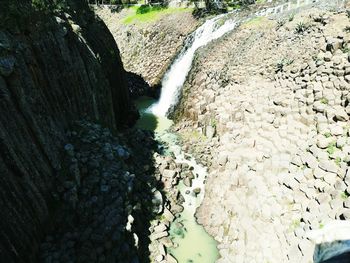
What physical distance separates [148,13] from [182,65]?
1933 centimetres

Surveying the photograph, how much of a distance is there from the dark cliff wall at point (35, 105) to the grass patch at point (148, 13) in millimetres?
25358

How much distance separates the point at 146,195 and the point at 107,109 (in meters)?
7.17

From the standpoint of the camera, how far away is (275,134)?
18812mm

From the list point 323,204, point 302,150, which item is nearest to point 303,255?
point 323,204

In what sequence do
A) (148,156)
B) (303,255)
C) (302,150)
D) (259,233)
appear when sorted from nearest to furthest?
(303,255) < (259,233) < (302,150) < (148,156)

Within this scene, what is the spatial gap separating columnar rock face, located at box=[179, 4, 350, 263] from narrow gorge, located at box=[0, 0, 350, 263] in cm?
7

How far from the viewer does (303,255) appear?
1273 centimetres

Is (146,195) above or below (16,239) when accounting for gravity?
below

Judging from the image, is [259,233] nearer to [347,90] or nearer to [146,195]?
[146,195]

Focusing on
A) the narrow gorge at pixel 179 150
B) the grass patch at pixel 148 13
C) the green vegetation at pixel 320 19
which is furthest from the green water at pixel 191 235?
the grass patch at pixel 148 13

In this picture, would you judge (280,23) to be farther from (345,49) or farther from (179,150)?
(179,150)

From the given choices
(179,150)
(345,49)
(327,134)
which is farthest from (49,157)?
(345,49)

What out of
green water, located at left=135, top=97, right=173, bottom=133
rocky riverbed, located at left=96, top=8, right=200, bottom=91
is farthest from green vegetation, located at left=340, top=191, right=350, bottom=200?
rocky riverbed, located at left=96, top=8, right=200, bottom=91

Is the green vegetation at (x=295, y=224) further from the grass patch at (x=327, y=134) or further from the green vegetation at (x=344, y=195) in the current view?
the grass patch at (x=327, y=134)
